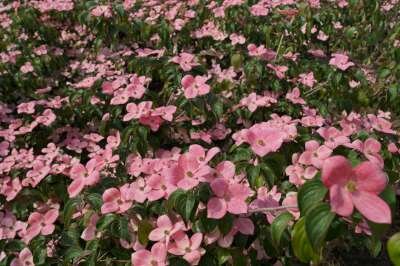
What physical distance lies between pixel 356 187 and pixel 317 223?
120 millimetres

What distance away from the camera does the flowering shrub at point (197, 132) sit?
4.72 feet

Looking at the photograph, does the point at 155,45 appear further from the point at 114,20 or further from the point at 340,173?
the point at 340,173

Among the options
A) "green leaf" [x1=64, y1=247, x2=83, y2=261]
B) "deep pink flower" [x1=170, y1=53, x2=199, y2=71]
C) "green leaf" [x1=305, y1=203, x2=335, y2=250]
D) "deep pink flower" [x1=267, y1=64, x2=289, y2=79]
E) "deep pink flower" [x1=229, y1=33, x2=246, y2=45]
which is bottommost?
"deep pink flower" [x1=229, y1=33, x2=246, y2=45]

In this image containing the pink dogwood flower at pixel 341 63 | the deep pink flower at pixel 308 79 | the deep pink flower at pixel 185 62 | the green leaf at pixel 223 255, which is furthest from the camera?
the deep pink flower at pixel 308 79

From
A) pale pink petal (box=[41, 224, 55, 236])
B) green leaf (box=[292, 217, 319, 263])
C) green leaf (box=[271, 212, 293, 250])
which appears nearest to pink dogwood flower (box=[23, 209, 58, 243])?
pale pink petal (box=[41, 224, 55, 236])

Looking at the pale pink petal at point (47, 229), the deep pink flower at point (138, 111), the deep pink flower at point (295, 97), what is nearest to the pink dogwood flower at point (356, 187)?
the pale pink petal at point (47, 229)

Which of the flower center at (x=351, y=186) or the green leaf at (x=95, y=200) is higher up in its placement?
the flower center at (x=351, y=186)

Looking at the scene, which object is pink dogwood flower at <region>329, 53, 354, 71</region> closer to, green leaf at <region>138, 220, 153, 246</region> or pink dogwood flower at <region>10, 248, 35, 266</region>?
green leaf at <region>138, 220, 153, 246</region>

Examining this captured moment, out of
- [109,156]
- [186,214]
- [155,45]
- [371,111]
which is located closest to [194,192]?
[186,214]

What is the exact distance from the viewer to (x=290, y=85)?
9.91ft

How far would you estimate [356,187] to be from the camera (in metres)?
1.04

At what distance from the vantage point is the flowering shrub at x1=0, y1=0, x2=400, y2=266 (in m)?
1.44

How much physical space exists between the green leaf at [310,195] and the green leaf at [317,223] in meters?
0.02

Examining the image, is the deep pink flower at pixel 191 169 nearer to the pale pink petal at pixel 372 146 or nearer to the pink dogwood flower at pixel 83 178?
the pink dogwood flower at pixel 83 178
